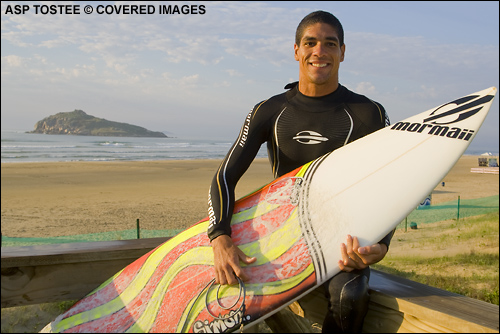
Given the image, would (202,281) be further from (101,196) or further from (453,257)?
(101,196)

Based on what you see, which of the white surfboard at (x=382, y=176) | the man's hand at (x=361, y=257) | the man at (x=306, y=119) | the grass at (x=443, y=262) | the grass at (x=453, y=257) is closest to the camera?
the man's hand at (x=361, y=257)

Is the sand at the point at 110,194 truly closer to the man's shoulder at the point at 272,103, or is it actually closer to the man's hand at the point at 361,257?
the man's shoulder at the point at 272,103

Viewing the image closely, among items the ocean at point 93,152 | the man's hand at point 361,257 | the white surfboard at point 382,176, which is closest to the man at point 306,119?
the white surfboard at point 382,176

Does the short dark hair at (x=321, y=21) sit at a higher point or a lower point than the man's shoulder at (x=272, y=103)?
higher

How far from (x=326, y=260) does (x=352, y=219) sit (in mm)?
222

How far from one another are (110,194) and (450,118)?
42.0 ft

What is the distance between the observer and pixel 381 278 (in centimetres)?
192

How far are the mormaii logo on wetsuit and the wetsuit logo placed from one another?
1.24ft

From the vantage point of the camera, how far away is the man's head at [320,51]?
215 cm

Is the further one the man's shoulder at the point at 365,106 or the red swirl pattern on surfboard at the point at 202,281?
the man's shoulder at the point at 365,106

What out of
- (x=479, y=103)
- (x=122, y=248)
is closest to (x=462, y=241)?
(x=479, y=103)

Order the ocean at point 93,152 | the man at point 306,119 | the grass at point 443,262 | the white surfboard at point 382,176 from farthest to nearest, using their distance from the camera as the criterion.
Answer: the ocean at point 93,152
the grass at point 443,262
the man at point 306,119
the white surfboard at point 382,176

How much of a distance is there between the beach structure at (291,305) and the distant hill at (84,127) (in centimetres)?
6958

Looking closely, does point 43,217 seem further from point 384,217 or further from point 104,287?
point 384,217
